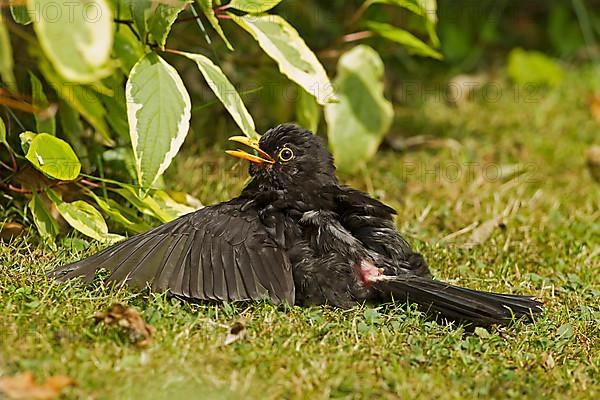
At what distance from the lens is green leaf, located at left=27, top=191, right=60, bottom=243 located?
3.48 meters

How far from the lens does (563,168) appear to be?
525 centimetres

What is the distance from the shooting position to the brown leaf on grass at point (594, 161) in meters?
5.16

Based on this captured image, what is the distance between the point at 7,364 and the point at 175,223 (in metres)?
0.88

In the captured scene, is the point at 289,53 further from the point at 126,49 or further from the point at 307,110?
the point at 307,110

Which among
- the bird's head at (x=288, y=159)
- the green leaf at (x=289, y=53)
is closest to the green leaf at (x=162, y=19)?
the green leaf at (x=289, y=53)

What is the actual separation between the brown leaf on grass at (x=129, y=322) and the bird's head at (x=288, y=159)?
863 millimetres

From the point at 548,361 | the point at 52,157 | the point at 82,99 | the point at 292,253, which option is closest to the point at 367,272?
the point at 292,253

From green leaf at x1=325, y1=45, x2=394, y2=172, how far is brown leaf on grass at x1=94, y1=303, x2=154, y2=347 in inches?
83.0

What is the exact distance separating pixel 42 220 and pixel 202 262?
805 millimetres

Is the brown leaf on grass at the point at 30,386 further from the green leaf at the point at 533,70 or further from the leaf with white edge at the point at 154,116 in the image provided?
the green leaf at the point at 533,70

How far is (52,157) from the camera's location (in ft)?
11.1

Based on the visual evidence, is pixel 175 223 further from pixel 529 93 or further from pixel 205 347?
pixel 529 93

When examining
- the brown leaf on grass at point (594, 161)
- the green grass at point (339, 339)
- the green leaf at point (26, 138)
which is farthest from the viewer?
the brown leaf on grass at point (594, 161)

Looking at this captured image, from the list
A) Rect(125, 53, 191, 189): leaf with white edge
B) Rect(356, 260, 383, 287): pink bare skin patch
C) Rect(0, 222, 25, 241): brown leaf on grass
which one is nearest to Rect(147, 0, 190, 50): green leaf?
Rect(125, 53, 191, 189): leaf with white edge
